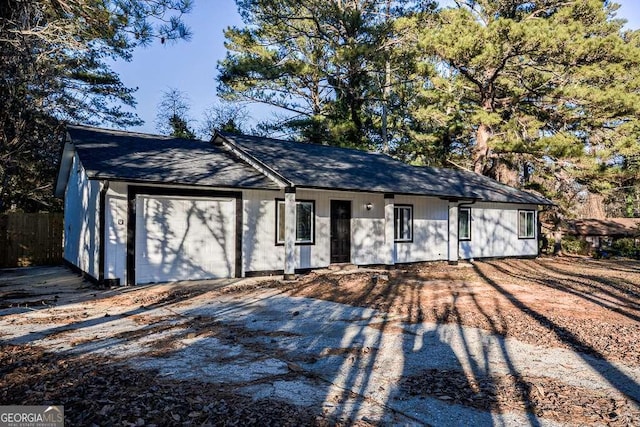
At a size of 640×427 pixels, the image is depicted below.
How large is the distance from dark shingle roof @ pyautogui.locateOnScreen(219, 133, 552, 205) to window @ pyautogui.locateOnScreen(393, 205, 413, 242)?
0.93 metres

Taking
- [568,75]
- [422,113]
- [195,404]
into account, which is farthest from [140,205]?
[568,75]

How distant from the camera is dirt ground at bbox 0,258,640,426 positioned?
3418mm

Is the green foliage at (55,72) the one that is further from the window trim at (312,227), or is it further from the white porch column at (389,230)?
the white porch column at (389,230)

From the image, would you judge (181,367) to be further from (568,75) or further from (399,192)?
(568,75)

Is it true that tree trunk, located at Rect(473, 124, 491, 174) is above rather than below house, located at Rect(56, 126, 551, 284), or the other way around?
above

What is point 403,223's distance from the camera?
14648 mm

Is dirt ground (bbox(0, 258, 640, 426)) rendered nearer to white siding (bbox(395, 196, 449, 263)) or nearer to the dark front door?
the dark front door

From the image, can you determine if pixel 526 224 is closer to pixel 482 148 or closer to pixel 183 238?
pixel 482 148

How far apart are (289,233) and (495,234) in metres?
10.0

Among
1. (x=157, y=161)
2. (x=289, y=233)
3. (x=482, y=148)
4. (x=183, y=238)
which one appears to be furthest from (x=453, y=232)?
(x=157, y=161)

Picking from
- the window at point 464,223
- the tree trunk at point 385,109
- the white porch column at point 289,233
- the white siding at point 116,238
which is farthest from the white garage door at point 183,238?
the tree trunk at point 385,109

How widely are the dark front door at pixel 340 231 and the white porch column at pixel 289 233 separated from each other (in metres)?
2.21

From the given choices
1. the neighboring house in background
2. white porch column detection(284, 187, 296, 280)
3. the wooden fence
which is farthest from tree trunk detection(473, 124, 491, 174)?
the wooden fence

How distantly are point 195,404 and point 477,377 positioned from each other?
2.62 meters
